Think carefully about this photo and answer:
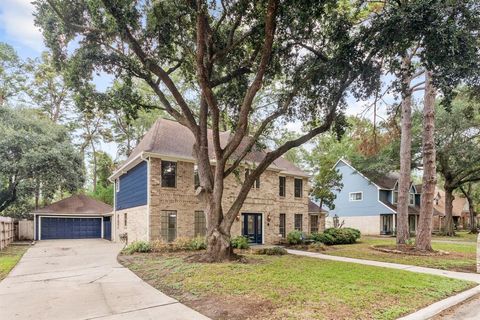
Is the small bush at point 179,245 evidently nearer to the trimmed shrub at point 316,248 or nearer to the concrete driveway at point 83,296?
the concrete driveway at point 83,296

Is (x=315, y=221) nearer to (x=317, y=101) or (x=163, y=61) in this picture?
(x=317, y=101)

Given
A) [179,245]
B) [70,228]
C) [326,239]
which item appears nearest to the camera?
[179,245]

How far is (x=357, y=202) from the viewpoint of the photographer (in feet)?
101

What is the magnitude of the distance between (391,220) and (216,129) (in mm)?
24533

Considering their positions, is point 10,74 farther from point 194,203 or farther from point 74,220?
point 194,203

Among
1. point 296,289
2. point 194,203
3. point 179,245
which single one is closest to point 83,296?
point 296,289

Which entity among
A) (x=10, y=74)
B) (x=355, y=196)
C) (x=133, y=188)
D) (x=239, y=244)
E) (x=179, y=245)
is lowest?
(x=239, y=244)

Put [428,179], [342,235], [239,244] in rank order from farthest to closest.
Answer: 1. [342,235]
2. [239,244]
3. [428,179]

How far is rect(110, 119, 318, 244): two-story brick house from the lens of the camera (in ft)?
50.0

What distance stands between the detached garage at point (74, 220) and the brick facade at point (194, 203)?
587 centimetres

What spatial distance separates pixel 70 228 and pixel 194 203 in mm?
14459

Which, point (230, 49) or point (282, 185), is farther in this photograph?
point (282, 185)

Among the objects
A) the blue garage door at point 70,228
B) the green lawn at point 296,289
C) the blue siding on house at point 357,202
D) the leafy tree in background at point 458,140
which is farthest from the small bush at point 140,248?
the leafy tree in background at point 458,140

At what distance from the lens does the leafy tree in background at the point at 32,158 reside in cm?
2072
